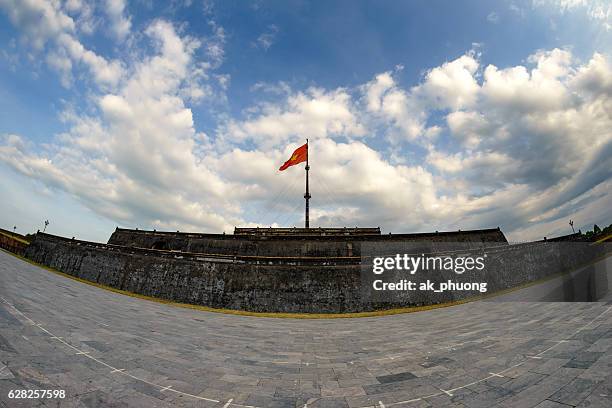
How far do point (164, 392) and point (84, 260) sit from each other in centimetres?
2705

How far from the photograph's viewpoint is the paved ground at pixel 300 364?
14.3ft

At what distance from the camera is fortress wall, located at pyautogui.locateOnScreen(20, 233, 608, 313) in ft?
61.2

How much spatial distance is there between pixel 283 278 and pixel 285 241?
→ 8.44 m

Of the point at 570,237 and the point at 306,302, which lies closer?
the point at 306,302

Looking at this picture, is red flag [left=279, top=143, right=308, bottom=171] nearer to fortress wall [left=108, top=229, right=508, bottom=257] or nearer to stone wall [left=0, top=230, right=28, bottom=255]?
fortress wall [left=108, top=229, right=508, bottom=257]

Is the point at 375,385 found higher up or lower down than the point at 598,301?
lower down

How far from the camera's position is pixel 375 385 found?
5.31m

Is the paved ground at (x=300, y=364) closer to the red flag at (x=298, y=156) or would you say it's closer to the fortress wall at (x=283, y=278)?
the fortress wall at (x=283, y=278)

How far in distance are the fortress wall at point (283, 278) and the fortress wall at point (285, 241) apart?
16.5 feet

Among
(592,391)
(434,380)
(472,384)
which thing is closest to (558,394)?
(592,391)

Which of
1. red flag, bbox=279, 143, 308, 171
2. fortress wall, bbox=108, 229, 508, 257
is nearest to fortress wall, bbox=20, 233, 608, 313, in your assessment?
fortress wall, bbox=108, 229, 508, 257

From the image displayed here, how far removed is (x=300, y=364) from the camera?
684 cm

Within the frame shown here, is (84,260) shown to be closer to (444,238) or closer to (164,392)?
(164,392)

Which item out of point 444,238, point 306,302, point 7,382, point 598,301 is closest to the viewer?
point 7,382
